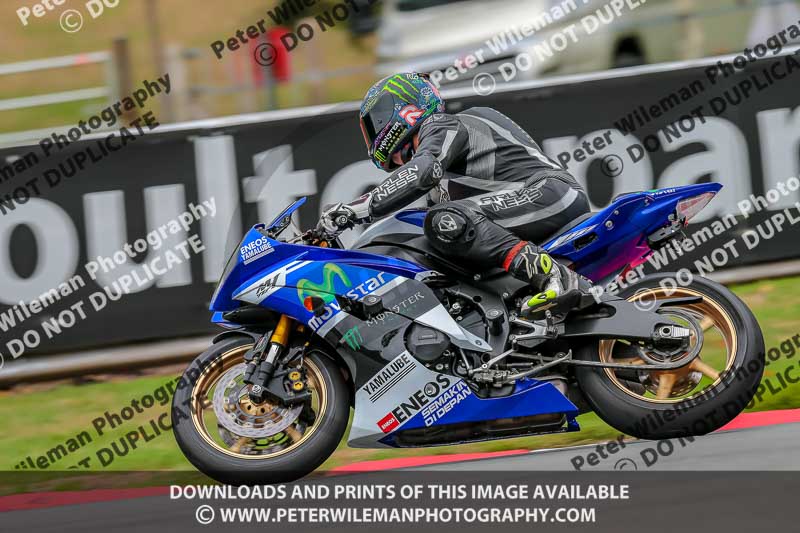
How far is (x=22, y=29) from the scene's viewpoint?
69.7 ft

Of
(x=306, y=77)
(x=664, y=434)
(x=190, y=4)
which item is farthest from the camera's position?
(x=190, y=4)

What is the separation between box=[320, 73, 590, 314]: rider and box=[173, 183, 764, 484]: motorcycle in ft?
0.47

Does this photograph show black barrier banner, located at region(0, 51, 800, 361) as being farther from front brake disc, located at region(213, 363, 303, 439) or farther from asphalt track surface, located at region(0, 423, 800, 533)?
front brake disc, located at region(213, 363, 303, 439)

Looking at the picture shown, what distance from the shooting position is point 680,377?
5090mm

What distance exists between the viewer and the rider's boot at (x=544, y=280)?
4961 mm

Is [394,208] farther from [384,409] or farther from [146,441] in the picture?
[146,441]

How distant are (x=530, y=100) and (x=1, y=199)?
4.11m

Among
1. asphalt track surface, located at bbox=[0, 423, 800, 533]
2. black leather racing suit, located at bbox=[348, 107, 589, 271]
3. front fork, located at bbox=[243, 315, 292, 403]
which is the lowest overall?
asphalt track surface, located at bbox=[0, 423, 800, 533]

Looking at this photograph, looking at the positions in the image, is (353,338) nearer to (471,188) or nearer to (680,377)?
(471,188)

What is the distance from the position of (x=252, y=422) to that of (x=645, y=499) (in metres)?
1.80

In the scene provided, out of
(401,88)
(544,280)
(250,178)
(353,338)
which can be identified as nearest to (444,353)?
(353,338)

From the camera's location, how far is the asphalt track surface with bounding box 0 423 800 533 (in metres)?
4.31

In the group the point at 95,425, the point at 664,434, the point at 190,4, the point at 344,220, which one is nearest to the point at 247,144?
the point at 95,425

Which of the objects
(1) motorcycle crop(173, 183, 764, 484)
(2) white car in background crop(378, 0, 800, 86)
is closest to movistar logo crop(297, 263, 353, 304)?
(1) motorcycle crop(173, 183, 764, 484)
